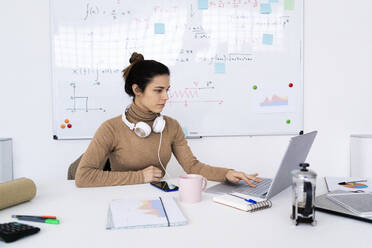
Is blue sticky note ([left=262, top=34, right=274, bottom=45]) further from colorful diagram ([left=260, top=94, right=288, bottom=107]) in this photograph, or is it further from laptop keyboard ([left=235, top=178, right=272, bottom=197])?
laptop keyboard ([left=235, top=178, right=272, bottom=197])

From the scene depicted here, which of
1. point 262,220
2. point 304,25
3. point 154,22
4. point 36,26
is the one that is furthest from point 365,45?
point 36,26

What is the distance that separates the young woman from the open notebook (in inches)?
13.5

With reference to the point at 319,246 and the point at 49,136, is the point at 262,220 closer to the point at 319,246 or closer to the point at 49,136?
the point at 319,246

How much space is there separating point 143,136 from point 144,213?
70 centimetres

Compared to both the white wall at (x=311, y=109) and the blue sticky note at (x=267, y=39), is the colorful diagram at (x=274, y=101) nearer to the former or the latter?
the white wall at (x=311, y=109)

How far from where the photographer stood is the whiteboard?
7.73ft

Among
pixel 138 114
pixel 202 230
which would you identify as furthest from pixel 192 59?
pixel 202 230

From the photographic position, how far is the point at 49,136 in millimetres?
2396

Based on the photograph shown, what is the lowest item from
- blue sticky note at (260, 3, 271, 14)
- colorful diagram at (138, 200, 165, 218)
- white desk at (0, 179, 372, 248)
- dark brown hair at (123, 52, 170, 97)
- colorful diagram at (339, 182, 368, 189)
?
colorful diagram at (339, 182, 368, 189)

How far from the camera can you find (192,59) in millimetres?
2455

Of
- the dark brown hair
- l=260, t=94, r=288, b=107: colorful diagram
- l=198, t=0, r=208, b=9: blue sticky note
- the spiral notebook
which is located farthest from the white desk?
l=198, t=0, r=208, b=9: blue sticky note

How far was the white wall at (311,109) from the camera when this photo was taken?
93.2 inches

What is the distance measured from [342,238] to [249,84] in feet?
6.20

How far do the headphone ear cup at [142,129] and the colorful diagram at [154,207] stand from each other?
565 mm
